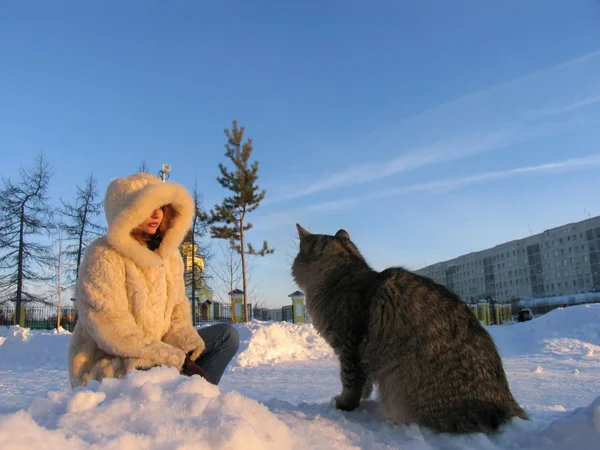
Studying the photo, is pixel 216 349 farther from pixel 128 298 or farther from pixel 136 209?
pixel 136 209

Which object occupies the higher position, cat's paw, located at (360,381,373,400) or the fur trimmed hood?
the fur trimmed hood

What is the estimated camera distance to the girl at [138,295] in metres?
2.89

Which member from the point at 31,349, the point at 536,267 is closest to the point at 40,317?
the point at 31,349

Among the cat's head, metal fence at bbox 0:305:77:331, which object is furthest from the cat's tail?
metal fence at bbox 0:305:77:331

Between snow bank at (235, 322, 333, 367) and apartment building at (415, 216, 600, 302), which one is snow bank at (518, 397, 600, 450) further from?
apartment building at (415, 216, 600, 302)

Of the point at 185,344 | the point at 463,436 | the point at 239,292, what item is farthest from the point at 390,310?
the point at 239,292

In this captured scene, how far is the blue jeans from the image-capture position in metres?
3.68

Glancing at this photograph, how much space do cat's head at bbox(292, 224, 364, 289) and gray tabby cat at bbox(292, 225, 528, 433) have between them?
221 mm

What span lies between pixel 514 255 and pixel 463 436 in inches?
3337

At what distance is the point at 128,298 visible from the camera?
10.2ft

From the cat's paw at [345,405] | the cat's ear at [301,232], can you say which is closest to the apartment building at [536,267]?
the cat's ear at [301,232]

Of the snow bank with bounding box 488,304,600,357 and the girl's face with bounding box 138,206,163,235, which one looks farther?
the snow bank with bounding box 488,304,600,357

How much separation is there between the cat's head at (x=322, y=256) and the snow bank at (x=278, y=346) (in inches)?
227

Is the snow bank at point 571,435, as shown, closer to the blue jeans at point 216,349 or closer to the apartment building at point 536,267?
the blue jeans at point 216,349
